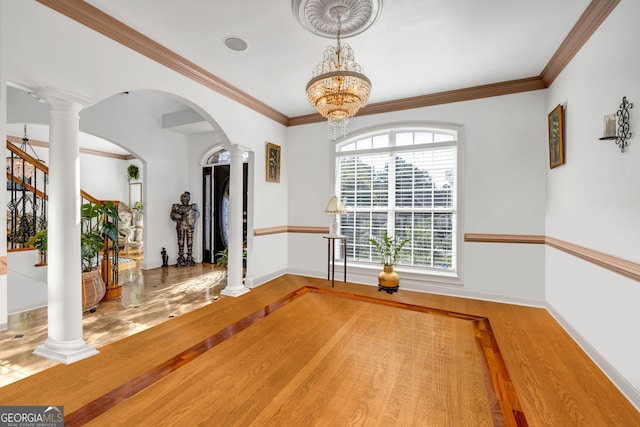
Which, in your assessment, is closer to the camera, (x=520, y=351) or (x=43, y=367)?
(x=43, y=367)

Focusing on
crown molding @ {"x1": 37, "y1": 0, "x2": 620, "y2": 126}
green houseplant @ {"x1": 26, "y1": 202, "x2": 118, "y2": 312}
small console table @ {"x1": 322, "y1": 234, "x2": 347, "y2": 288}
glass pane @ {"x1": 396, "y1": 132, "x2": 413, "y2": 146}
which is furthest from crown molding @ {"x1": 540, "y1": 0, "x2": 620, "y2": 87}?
green houseplant @ {"x1": 26, "y1": 202, "x2": 118, "y2": 312}

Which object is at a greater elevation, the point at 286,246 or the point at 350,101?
the point at 350,101

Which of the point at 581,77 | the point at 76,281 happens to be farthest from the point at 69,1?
the point at 581,77

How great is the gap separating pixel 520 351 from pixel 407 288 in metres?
1.84

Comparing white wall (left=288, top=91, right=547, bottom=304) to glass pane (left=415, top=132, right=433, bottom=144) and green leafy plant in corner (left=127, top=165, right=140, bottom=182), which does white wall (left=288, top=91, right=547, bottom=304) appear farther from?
green leafy plant in corner (left=127, top=165, right=140, bottom=182)

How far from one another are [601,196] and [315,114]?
3.85 metres

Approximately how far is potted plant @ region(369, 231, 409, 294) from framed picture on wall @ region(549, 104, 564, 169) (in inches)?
78.7

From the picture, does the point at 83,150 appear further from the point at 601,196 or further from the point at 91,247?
the point at 601,196

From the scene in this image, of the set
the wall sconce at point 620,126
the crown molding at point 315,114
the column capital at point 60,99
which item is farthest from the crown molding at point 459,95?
the column capital at point 60,99

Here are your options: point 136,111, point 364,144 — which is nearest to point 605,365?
point 364,144

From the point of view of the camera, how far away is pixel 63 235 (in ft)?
7.41

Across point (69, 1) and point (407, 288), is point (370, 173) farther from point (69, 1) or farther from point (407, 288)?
point (69, 1)

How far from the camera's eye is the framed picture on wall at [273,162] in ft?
15.3

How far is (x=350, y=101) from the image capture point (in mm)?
2371
